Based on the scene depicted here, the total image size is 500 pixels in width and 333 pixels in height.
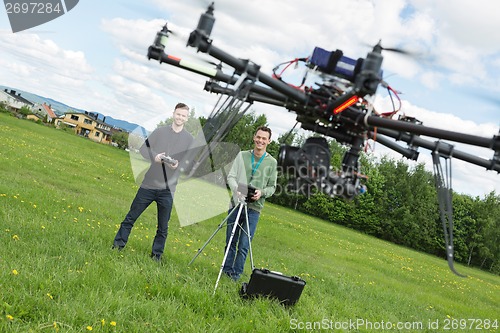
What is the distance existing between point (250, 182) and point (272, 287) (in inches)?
69.9

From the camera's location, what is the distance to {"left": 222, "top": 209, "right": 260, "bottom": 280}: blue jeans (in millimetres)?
8570

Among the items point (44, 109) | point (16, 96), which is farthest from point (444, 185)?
point (44, 109)

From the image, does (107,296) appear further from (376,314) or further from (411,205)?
(411,205)

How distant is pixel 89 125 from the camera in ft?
448

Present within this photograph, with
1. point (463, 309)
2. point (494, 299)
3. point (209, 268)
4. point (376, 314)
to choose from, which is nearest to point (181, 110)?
point (209, 268)

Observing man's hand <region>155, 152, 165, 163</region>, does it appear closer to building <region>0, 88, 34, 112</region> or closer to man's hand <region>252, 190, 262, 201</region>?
man's hand <region>252, 190, 262, 201</region>

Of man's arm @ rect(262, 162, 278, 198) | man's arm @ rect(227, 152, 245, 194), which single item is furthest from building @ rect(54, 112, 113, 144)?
man's arm @ rect(262, 162, 278, 198)

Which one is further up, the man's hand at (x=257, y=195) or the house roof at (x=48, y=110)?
the man's hand at (x=257, y=195)

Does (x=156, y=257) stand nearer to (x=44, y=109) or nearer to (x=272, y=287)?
(x=272, y=287)

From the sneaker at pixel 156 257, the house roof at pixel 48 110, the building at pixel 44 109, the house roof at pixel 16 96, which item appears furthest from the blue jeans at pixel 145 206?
the house roof at pixel 48 110

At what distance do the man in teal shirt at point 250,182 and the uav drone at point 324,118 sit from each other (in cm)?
357

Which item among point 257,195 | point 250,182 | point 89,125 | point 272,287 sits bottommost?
point 89,125

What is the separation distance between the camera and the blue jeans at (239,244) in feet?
28.1

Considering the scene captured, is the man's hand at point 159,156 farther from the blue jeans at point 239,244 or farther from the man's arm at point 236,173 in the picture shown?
the blue jeans at point 239,244
